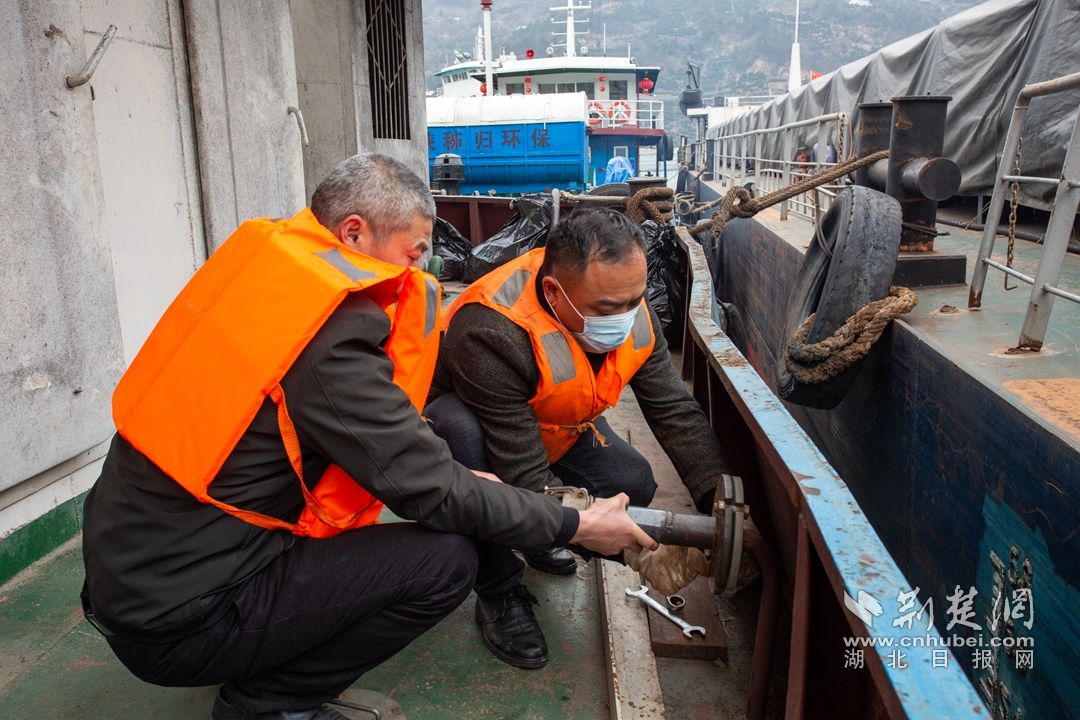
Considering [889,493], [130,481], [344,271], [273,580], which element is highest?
[344,271]

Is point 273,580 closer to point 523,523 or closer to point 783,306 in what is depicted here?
point 523,523

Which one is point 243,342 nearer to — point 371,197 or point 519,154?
point 371,197

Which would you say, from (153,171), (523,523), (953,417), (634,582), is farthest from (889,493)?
(153,171)

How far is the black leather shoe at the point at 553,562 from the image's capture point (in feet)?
8.28

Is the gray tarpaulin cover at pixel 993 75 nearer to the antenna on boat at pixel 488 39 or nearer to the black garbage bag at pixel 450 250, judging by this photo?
the black garbage bag at pixel 450 250

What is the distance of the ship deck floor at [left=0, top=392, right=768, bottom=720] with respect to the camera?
1884 mm

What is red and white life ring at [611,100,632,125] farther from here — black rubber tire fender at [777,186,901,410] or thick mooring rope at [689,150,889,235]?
black rubber tire fender at [777,186,901,410]

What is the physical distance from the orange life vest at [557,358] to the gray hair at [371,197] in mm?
531

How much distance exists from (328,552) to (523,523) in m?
0.41

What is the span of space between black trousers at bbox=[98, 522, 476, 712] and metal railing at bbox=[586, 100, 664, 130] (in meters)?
23.9

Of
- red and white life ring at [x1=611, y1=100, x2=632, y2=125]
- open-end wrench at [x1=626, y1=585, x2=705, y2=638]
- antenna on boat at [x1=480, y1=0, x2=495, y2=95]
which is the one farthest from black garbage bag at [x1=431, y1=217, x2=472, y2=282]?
red and white life ring at [x1=611, y1=100, x2=632, y2=125]

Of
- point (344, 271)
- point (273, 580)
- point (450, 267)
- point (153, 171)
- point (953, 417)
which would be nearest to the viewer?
point (344, 271)

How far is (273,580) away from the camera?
1.59 metres

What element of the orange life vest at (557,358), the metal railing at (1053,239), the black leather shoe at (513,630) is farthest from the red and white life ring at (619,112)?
the black leather shoe at (513,630)
